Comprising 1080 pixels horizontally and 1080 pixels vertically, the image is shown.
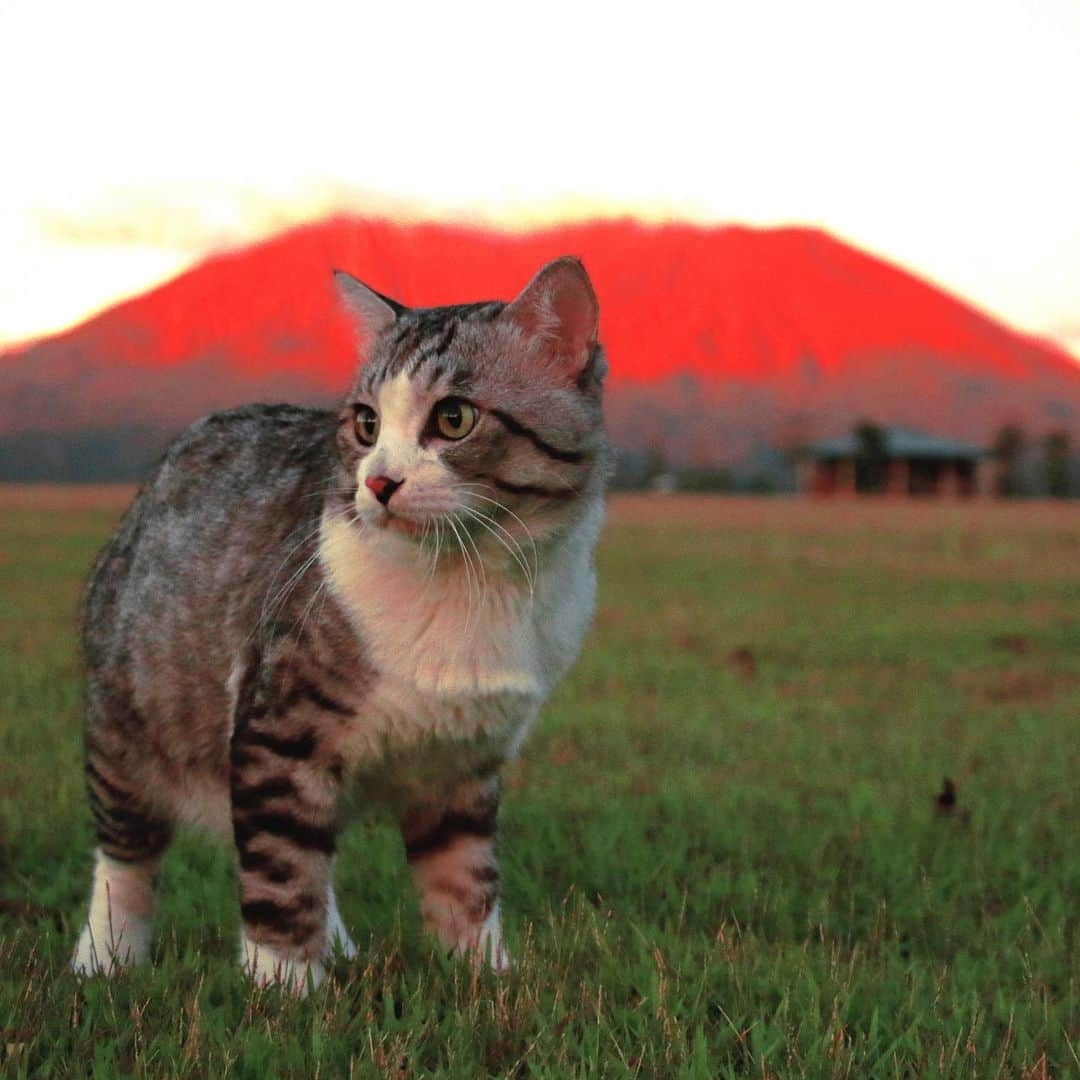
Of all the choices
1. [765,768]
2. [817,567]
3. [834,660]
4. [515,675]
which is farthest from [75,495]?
[515,675]

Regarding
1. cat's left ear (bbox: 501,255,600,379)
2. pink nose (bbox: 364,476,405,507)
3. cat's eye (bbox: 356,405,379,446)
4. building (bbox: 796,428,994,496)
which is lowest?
building (bbox: 796,428,994,496)

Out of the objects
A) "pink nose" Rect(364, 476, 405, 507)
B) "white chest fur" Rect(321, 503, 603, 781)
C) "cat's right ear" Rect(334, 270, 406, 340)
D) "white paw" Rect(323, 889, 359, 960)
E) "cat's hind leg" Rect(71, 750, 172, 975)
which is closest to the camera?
"pink nose" Rect(364, 476, 405, 507)

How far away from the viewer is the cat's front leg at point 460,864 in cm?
414

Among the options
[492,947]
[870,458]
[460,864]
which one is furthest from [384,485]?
[870,458]

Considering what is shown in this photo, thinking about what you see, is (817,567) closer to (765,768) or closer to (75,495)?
(765,768)

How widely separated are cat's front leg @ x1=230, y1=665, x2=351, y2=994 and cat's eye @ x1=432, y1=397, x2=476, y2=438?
91cm

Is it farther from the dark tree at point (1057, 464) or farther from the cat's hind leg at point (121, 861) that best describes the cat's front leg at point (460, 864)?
the dark tree at point (1057, 464)

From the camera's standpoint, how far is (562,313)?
359 centimetres

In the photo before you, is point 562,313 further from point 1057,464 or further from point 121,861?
point 1057,464

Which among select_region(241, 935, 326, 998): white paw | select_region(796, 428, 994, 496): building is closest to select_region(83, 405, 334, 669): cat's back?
select_region(241, 935, 326, 998): white paw

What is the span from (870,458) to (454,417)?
67.4 meters

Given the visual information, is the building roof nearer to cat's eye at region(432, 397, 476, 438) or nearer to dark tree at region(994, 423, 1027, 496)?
dark tree at region(994, 423, 1027, 496)

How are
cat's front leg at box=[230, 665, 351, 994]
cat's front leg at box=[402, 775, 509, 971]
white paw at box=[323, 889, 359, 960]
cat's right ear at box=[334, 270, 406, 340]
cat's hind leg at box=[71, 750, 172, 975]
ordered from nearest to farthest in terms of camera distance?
1. cat's front leg at box=[230, 665, 351, 994]
2. white paw at box=[323, 889, 359, 960]
3. cat's right ear at box=[334, 270, 406, 340]
4. cat's front leg at box=[402, 775, 509, 971]
5. cat's hind leg at box=[71, 750, 172, 975]

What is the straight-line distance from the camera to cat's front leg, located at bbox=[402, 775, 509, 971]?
13.6 ft
